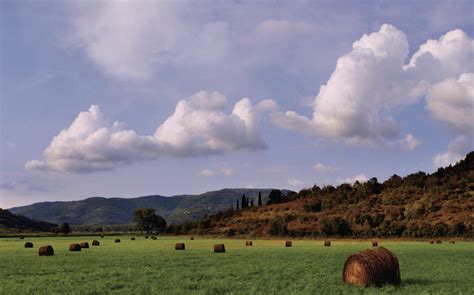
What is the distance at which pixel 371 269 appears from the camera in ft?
67.1

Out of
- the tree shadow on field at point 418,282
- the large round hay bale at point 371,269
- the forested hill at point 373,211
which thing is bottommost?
the tree shadow on field at point 418,282

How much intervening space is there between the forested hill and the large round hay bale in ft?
224

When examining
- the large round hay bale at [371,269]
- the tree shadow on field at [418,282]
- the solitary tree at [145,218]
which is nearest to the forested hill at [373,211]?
the solitary tree at [145,218]

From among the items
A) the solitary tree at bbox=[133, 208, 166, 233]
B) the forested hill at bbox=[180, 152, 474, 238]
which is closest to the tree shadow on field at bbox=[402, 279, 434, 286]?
the forested hill at bbox=[180, 152, 474, 238]

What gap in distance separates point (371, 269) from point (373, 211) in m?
101

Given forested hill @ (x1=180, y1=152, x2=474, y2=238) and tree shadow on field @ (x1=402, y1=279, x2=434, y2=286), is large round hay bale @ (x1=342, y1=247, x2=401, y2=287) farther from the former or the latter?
forested hill @ (x1=180, y1=152, x2=474, y2=238)

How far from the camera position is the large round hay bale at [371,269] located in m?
20.4

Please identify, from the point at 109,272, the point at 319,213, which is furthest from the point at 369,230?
the point at 109,272

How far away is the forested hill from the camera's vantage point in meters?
96.0

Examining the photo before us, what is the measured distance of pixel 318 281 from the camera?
2148 cm

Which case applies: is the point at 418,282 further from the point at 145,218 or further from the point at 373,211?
the point at 145,218

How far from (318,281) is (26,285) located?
38.2 ft

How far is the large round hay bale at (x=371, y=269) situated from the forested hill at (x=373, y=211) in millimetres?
68205

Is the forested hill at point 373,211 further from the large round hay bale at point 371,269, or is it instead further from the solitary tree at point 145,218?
the large round hay bale at point 371,269
